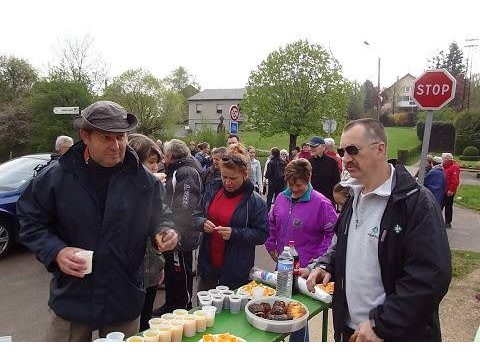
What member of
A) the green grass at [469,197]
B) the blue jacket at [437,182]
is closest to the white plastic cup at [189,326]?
the blue jacket at [437,182]

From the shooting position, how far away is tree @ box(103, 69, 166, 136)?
1602 inches

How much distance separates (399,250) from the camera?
200cm

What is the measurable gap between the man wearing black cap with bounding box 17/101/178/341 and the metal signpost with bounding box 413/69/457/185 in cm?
319

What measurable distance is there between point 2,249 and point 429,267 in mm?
6668

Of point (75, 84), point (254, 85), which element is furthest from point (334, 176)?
point (254, 85)

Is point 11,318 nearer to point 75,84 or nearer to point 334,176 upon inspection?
point 334,176

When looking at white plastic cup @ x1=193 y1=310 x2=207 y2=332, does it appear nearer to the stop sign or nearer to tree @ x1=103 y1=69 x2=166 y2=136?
the stop sign

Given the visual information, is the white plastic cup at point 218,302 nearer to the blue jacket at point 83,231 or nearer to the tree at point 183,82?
the blue jacket at point 83,231

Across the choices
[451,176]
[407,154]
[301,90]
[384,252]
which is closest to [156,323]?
[384,252]

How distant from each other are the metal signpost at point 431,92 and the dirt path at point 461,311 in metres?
1.78

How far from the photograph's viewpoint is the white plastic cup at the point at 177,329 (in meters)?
2.37

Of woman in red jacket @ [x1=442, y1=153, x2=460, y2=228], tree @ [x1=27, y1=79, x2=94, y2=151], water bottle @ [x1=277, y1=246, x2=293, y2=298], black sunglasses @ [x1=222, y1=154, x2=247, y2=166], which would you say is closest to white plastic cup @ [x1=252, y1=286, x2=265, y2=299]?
water bottle @ [x1=277, y1=246, x2=293, y2=298]

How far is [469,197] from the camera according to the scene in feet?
51.1

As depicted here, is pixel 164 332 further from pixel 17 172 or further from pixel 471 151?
pixel 471 151
